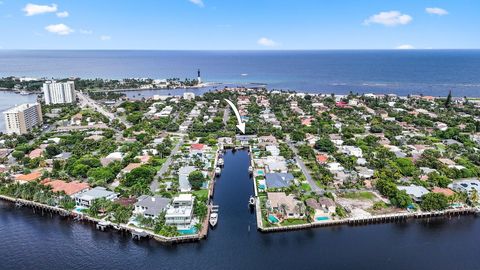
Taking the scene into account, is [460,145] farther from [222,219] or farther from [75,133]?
[75,133]

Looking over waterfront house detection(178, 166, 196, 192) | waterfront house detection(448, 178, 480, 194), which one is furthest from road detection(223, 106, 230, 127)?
waterfront house detection(448, 178, 480, 194)

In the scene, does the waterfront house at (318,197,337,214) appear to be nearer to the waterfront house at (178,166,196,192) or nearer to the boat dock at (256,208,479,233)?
the boat dock at (256,208,479,233)

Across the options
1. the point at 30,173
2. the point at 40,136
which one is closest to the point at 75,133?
the point at 40,136

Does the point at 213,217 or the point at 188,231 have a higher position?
the point at 213,217

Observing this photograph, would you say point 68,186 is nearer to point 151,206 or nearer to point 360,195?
point 151,206

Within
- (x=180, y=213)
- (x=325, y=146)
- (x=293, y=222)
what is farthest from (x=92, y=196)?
(x=325, y=146)
